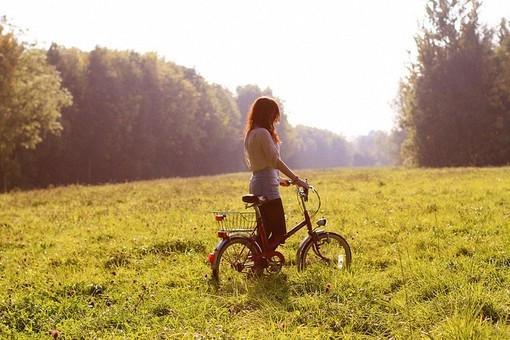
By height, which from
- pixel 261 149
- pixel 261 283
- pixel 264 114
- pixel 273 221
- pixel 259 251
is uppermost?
pixel 264 114

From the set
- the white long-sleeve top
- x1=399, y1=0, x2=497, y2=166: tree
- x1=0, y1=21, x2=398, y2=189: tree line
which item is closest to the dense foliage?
x1=399, y1=0, x2=497, y2=166: tree

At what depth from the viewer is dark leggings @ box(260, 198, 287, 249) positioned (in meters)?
7.20

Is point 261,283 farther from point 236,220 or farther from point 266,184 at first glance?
point 236,220

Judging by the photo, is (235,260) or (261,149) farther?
(235,260)

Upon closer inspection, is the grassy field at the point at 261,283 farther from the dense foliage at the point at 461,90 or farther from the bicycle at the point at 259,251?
the dense foliage at the point at 461,90

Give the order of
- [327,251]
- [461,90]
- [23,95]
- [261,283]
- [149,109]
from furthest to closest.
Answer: [149,109] → [461,90] → [23,95] → [327,251] → [261,283]

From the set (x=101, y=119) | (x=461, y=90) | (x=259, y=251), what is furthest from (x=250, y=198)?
(x=101, y=119)

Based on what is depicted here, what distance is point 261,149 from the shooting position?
23.0ft

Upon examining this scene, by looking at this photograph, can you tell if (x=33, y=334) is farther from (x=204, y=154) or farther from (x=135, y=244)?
(x=204, y=154)

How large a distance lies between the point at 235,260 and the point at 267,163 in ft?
5.42

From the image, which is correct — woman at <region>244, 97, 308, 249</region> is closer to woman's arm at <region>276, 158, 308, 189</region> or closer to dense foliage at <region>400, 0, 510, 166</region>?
woman's arm at <region>276, 158, 308, 189</region>

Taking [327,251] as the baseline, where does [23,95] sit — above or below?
above

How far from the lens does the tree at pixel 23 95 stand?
3050 centimetres

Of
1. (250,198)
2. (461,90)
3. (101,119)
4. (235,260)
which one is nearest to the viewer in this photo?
(250,198)
